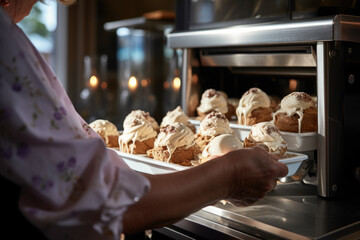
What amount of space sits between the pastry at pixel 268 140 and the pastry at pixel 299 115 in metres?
A: 0.12

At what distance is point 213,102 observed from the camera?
1.55m

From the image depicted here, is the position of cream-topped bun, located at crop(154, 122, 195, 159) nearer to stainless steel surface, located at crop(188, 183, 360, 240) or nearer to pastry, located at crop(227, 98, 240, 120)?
stainless steel surface, located at crop(188, 183, 360, 240)

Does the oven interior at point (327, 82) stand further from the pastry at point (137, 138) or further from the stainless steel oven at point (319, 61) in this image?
the pastry at point (137, 138)

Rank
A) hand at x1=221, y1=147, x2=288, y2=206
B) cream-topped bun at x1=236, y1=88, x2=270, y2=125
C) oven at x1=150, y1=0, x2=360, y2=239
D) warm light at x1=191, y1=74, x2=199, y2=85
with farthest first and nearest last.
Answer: warm light at x1=191, y1=74, x2=199, y2=85 → cream-topped bun at x1=236, y1=88, x2=270, y2=125 → oven at x1=150, y1=0, x2=360, y2=239 → hand at x1=221, y1=147, x2=288, y2=206

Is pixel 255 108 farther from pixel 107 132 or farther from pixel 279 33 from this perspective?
pixel 107 132

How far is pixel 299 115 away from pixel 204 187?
55 cm

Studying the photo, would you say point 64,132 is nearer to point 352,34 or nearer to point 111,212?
point 111,212

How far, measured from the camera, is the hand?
0.92 metres

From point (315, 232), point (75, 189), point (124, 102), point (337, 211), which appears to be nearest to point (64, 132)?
point (75, 189)

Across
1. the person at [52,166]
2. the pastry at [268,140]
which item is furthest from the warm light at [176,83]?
the person at [52,166]

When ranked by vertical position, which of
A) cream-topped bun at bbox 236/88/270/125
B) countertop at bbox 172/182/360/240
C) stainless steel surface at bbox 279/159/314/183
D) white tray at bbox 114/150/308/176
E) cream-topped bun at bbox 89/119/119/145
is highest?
cream-topped bun at bbox 236/88/270/125

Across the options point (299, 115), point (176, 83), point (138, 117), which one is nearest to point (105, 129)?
point (138, 117)

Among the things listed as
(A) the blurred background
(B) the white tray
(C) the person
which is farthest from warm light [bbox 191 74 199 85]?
(A) the blurred background

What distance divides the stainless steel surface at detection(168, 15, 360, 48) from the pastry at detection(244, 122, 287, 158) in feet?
0.90
